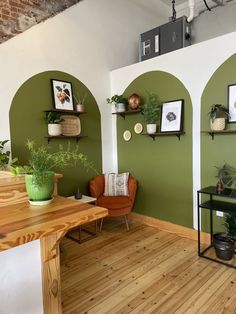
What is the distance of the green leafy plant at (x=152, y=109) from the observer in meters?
3.44

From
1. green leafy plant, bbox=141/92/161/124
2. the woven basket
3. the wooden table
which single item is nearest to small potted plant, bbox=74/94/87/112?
the woven basket

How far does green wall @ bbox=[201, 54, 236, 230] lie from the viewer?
282 centimetres

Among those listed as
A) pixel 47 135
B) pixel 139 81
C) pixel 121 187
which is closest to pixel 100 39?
pixel 139 81

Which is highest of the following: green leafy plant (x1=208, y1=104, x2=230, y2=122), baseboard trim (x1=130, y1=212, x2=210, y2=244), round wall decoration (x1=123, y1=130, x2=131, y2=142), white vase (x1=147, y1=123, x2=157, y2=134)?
green leafy plant (x1=208, y1=104, x2=230, y2=122)

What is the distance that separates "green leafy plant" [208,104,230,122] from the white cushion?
5.26 feet

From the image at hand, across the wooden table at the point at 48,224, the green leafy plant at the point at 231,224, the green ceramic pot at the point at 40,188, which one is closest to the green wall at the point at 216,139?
the green leafy plant at the point at 231,224

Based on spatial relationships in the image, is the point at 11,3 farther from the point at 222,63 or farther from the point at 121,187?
the point at 121,187

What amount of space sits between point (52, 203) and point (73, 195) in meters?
2.17

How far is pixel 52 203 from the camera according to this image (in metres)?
1.51

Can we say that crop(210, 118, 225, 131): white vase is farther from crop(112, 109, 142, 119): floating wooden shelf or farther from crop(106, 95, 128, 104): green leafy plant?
crop(106, 95, 128, 104): green leafy plant

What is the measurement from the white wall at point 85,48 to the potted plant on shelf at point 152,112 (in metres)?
0.86

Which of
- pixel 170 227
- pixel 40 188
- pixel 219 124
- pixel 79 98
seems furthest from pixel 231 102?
pixel 40 188

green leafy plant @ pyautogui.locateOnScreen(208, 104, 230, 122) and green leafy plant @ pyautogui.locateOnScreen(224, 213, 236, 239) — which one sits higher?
green leafy plant @ pyautogui.locateOnScreen(208, 104, 230, 122)

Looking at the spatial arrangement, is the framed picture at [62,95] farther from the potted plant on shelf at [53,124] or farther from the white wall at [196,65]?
the white wall at [196,65]
